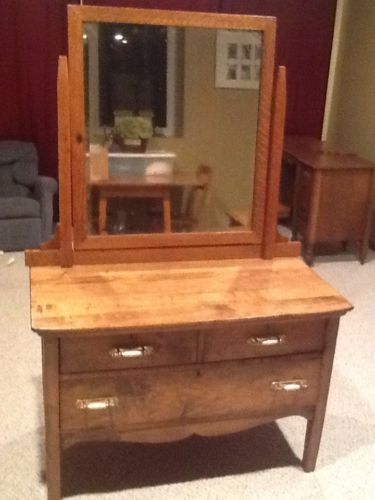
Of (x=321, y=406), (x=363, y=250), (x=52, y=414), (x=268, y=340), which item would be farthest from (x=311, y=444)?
(x=363, y=250)

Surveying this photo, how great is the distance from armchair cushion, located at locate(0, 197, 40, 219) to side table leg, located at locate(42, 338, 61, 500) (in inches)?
93.6

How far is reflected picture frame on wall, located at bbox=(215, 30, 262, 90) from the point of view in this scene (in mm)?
1864

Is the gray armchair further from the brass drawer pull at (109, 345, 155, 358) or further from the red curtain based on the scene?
the brass drawer pull at (109, 345, 155, 358)

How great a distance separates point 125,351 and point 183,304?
0.21m

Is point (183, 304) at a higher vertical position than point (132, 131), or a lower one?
lower

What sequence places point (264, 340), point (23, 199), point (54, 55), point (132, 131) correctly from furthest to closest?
1. point (54, 55)
2. point (23, 199)
3. point (132, 131)
4. point (264, 340)

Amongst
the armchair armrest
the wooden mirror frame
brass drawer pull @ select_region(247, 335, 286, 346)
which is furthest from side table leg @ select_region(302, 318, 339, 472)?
the armchair armrest

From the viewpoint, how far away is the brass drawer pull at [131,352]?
1637mm

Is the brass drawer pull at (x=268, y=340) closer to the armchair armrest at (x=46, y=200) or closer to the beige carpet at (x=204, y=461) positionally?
the beige carpet at (x=204, y=461)

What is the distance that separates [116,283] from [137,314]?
0.21 metres

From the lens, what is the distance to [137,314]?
64.6 inches

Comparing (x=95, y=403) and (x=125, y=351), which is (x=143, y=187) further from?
(x=95, y=403)

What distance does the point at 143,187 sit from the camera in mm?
1941

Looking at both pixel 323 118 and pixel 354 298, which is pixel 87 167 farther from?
pixel 323 118
